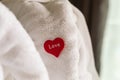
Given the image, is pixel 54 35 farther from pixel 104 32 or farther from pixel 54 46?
pixel 104 32

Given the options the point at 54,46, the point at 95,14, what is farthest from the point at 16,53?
the point at 95,14

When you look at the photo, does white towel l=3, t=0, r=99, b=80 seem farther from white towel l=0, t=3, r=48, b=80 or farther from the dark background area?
the dark background area

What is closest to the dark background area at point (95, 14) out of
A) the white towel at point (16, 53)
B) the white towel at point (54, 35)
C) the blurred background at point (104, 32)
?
the blurred background at point (104, 32)

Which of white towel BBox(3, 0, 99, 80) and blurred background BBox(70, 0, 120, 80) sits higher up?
white towel BBox(3, 0, 99, 80)

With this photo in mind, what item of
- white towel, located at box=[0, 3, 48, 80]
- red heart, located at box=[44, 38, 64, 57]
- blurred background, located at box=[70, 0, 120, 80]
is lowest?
blurred background, located at box=[70, 0, 120, 80]

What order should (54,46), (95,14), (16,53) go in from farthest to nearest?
(95,14) → (54,46) → (16,53)

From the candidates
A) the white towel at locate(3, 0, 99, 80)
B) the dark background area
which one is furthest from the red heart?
the dark background area

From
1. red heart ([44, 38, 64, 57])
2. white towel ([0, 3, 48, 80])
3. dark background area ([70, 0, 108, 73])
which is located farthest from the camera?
dark background area ([70, 0, 108, 73])
